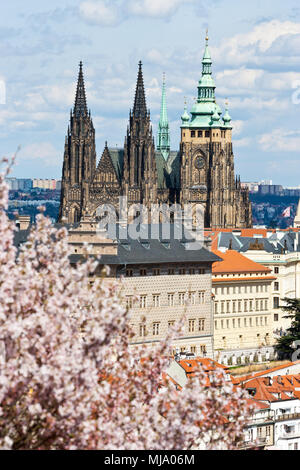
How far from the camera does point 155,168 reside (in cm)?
16962

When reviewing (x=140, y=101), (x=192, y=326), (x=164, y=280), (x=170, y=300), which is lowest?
(x=192, y=326)

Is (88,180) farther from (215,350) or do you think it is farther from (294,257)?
(215,350)

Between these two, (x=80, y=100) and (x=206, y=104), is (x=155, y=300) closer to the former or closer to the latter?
(x=80, y=100)

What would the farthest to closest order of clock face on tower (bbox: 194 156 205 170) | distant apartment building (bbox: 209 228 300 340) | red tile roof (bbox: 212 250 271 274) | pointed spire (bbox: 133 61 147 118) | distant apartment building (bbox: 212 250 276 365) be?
clock face on tower (bbox: 194 156 205 170), pointed spire (bbox: 133 61 147 118), distant apartment building (bbox: 209 228 300 340), red tile roof (bbox: 212 250 271 274), distant apartment building (bbox: 212 250 276 365)

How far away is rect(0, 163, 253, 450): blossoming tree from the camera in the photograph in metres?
24.5

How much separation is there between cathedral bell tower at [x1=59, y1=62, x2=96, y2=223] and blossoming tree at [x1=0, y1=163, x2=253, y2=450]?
5500 inches

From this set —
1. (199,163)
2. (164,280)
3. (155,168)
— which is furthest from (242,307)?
(199,163)

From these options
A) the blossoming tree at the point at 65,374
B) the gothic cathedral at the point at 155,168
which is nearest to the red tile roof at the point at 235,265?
the gothic cathedral at the point at 155,168

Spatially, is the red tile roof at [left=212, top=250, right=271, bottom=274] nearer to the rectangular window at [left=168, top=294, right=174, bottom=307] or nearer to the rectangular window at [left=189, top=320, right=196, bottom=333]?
the rectangular window at [left=189, top=320, right=196, bottom=333]

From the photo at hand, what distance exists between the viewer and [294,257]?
130000 millimetres

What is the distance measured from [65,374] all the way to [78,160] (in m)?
145

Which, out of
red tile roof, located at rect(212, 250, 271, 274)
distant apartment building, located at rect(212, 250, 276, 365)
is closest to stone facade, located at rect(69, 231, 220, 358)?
distant apartment building, located at rect(212, 250, 276, 365)
